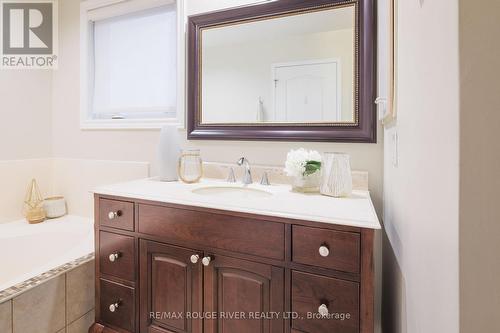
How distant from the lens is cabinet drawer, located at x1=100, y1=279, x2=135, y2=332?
126cm

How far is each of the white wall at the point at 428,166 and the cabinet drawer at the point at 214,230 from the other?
0.39 meters

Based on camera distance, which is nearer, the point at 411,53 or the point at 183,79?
the point at 411,53

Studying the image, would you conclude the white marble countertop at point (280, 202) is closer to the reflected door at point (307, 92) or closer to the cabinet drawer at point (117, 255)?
the cabinet drawer at point (117, 255)

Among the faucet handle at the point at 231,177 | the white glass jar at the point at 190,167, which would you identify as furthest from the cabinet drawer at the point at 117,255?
the faucet handle at the point at 231,177

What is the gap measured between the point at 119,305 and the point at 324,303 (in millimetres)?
943

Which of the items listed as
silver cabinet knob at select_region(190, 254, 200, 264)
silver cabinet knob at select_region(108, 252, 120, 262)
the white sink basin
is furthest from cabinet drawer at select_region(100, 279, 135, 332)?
the white sink basin

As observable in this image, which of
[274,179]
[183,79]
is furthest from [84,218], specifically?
[274,179]

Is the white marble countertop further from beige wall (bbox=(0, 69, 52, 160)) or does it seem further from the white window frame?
beige wall (bbox=(0, 69, 52, 160))

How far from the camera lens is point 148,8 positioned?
1.92 metres

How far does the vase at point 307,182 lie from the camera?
1.28 metres

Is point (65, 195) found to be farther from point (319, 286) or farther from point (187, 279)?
point (319, 286)

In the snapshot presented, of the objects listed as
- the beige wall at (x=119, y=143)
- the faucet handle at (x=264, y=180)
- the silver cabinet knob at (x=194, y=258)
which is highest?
the beige wall at (x=119, y=143)

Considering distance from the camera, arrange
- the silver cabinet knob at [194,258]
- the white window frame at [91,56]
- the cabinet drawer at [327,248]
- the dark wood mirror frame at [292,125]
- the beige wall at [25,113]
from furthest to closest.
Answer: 1. the beige wall at [25,113]
2. the white window frame at [91,56]
3. the dark wood mirror frame at [292,125]
4. the silver cabinet knob at [194,258]
5. the cabinet drawer at [327,248]

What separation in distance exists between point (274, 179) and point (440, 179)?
1.11 meters
